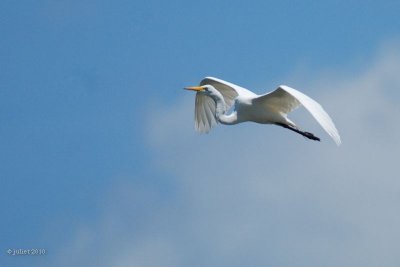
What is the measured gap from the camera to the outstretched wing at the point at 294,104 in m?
21.2

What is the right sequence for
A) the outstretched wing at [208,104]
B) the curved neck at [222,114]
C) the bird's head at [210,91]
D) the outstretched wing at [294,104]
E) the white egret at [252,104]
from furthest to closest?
the outstretched wing at [208,104], the bird's head at [210,91], the curved neck at [222,114], the white egret at [252,104], the outstretched wing at [294,104]

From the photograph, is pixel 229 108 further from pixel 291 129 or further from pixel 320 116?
pixel 320 116

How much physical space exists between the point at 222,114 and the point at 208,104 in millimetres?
2422

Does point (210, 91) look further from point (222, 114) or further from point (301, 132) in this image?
point (301, 132)

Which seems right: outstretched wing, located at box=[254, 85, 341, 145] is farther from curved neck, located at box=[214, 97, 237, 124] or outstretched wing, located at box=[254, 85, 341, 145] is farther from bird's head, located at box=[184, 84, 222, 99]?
bird's head, located at box=[184, 84, 222, 99]

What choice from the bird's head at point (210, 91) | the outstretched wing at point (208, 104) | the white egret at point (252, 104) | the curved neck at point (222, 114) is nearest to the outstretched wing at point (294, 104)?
the white egret at point (252, 104)

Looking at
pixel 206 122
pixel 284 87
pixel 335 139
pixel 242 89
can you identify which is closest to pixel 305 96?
pixel 284 87

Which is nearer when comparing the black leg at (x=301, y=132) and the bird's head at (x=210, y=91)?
the black leg at (x=301, y=132)

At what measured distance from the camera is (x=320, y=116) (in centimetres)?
2155

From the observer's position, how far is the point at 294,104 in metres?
26.2

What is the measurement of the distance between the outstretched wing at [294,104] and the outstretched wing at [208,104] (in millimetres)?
2806

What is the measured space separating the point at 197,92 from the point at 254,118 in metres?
3.07

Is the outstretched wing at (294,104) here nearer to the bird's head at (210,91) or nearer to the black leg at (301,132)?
the black leg at (301,132)

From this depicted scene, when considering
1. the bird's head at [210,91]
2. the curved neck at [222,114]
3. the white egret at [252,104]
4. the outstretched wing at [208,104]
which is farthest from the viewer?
the outstretched wing at [208,104]
